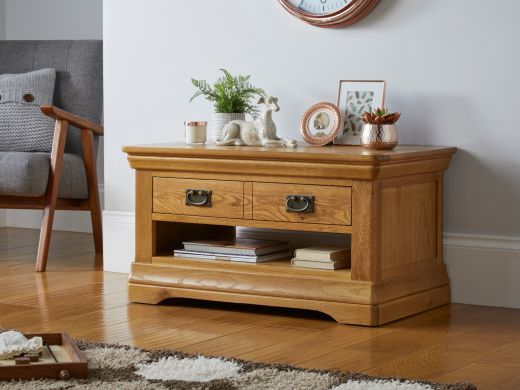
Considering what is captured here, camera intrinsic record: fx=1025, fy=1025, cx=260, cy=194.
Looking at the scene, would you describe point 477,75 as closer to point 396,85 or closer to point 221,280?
point 396,85

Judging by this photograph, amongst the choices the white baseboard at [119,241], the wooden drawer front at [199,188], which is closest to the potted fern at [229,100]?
the wooden drawer front at [199,188]

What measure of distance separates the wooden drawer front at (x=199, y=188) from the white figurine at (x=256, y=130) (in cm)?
15

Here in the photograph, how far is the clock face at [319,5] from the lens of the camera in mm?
3178

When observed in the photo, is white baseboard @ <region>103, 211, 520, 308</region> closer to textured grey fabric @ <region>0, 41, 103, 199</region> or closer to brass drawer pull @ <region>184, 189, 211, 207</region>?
brass drawer pull @ <region>184, 189, 211, 207</region>

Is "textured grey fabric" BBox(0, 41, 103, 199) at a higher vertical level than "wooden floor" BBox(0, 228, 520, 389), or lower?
higher

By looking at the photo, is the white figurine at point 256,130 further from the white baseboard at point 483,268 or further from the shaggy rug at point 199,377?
the shaggy rug at point 199,377

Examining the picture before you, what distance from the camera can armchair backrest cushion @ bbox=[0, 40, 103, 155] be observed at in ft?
13.4

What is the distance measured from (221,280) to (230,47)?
2.84 feet

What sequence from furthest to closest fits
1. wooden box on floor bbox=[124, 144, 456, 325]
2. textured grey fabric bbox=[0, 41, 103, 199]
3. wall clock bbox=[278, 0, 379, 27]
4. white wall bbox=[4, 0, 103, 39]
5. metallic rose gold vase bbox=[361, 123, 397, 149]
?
white wall bbox=[4, 0, 103, 39], textured grey fabric bbox=[0, 41, 103, 199], wall clock bbox=[278, 0, 379, 27], metallic rose gold vase bbox=[361, 123, 397, 149], wooden box on floor bbox=[124, 144, 456, 325]

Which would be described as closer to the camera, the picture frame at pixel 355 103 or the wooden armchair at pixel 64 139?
the picture frame at pixel 355 103

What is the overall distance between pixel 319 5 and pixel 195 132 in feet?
1.85

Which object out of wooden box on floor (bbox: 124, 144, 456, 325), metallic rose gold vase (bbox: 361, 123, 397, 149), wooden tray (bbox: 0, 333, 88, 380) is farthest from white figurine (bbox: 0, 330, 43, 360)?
metallic rose gold vase (bbox: 361, 123, 397, 149)

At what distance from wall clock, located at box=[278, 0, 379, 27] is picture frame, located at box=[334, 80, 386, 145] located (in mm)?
194

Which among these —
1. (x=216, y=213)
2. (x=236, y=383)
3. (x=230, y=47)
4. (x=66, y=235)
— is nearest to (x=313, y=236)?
(x=216, y=213)
